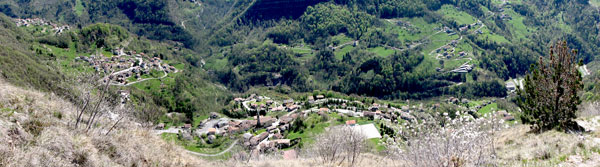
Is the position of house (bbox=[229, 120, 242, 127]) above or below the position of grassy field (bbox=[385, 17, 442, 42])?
below

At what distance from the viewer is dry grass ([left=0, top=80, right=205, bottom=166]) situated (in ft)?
38.7

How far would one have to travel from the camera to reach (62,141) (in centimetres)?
1295

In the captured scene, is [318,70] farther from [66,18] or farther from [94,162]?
[66,18]

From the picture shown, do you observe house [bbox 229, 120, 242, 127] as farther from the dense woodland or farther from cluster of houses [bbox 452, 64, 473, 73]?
cluster of houses [bbox 452, 64, 473, 73]

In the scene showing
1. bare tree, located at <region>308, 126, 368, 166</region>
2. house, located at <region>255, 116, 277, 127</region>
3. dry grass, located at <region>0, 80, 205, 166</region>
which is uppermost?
dry grass, located at <region>0, 80, 205, 166</region>

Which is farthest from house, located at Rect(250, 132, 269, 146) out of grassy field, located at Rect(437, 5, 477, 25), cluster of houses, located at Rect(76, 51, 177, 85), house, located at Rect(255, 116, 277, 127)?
grassy field, located at Rect(437, 5, 477, 25)

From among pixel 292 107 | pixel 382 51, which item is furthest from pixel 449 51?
pixel 292 107

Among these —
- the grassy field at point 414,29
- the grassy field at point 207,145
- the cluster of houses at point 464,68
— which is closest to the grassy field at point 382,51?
the grassy field at point 414,29

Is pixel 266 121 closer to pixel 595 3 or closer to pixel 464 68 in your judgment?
pixel 464 68

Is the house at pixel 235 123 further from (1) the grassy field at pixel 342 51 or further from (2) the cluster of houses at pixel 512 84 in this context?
(2) the cluster of houses at pixel 512 84

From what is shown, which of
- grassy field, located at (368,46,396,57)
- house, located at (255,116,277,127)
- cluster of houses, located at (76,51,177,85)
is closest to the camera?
house, located at (255,116,277,127)

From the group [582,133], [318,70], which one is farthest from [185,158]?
[318,70]

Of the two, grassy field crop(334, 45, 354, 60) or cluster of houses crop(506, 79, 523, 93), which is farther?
grassy field crop(334, 45, 354, 60)

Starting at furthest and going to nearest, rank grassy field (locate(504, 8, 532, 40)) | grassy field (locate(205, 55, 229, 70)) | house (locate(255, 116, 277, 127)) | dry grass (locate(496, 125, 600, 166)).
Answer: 1. grassy field (locate(504, 8, 532, 40))
2. grassy field (locate(205, 55, 229, 70))
3. house (locate(255, 116, 277, 127))
4. dry grass (locate(496, 125, 600, 166))
